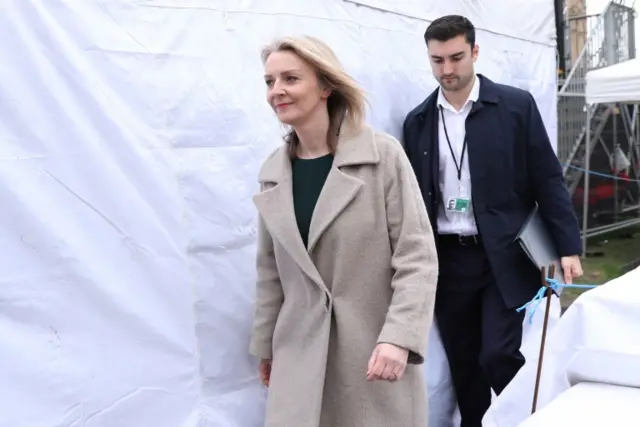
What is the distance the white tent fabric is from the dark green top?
5.71 m

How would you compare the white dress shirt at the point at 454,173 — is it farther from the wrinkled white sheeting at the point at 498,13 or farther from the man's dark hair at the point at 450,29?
the wrinkled white sheeting at the point at 498,13

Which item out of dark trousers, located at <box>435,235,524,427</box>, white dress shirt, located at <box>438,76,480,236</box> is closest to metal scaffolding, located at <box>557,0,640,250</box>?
dark trousers, located at <box>435,235,524,427</box>

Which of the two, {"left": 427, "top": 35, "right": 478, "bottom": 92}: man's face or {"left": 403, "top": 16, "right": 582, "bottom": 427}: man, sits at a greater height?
{"left": 427, "top": 35, "right": 478, "bottom": 92}: man's face

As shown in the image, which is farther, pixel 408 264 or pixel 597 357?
pixel 408 264

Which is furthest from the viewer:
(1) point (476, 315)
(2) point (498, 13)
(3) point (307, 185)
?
(2) point (498, 13)

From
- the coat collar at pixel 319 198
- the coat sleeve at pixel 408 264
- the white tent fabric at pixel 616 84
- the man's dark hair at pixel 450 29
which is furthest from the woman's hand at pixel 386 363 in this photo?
the white tent fabric at pixel 616 84

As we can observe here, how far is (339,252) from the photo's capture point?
202 cm

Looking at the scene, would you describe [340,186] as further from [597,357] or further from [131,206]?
[597,357]

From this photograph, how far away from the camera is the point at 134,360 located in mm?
2119

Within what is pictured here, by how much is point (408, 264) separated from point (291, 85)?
57cm

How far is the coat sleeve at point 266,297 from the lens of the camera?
2.23 m

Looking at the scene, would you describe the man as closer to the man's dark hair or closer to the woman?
the man's dark hair

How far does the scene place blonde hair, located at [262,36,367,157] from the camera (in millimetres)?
2012

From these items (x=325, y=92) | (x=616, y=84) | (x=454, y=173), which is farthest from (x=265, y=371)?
(x=616, y=84)
